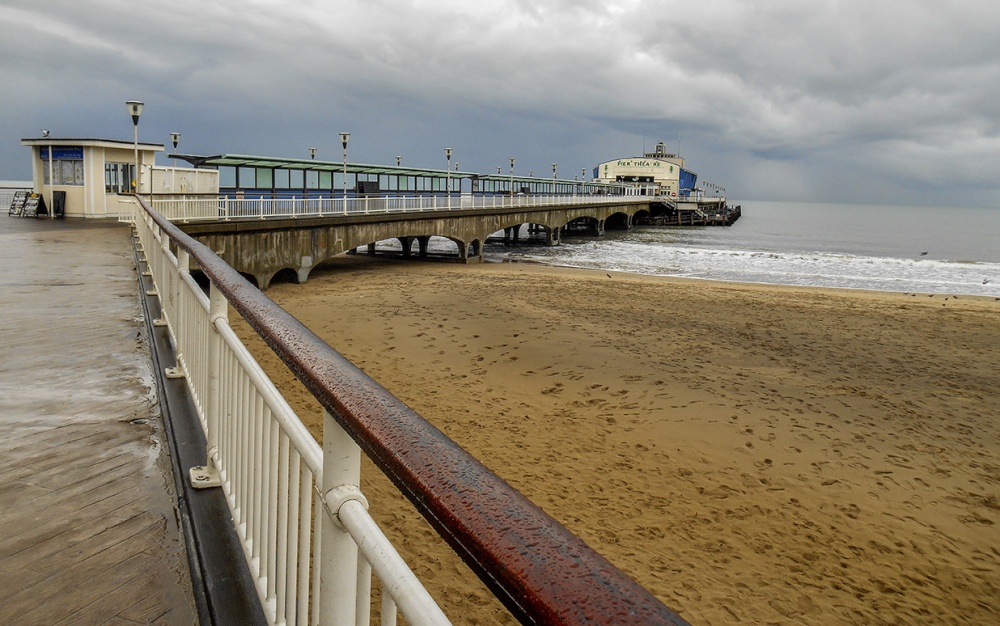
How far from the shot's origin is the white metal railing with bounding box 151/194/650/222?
19297 mm

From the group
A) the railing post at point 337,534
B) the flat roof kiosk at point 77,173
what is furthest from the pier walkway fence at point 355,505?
the flat roof kiosk at point 77,173

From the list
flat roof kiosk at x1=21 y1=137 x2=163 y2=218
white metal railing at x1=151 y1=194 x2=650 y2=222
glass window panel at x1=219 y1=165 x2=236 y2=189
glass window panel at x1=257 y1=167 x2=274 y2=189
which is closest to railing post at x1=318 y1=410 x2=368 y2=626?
white metal railing at x1=151 y1=194 x2=650 y2=222

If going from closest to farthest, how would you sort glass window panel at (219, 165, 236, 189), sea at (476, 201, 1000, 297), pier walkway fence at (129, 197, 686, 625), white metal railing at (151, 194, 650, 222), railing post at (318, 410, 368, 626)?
pier walkway fence at (129, 197, 686, 625), railing post at (318, 410, 368, 626), white metal railing at (151, 194, 650, 222), glass window panel at (219, 165, 236, 189), sea at (476, 201, 1000, 297)

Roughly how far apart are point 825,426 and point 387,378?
7.08 metres

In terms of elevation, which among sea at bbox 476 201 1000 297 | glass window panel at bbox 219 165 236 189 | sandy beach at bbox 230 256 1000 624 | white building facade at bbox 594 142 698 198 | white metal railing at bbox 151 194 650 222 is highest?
white building facade at bbox 594 142 698 198

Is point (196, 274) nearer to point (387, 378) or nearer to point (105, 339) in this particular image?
point (387, 378)

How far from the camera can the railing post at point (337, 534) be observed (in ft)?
4.43

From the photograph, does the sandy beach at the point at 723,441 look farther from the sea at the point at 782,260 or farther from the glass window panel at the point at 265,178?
the sea at the point at 782,260

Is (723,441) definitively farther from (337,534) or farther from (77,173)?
(77,173)

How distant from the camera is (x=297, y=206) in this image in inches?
969

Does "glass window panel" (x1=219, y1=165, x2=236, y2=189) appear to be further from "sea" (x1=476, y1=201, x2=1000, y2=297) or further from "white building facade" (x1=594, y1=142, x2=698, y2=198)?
"white building facade" (x1=594, y1=142, x2=698, y2=198)

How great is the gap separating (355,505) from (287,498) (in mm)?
664

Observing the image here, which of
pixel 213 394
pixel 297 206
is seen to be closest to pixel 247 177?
pixel 297 206

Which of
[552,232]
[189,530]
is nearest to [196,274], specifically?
[189,530]
